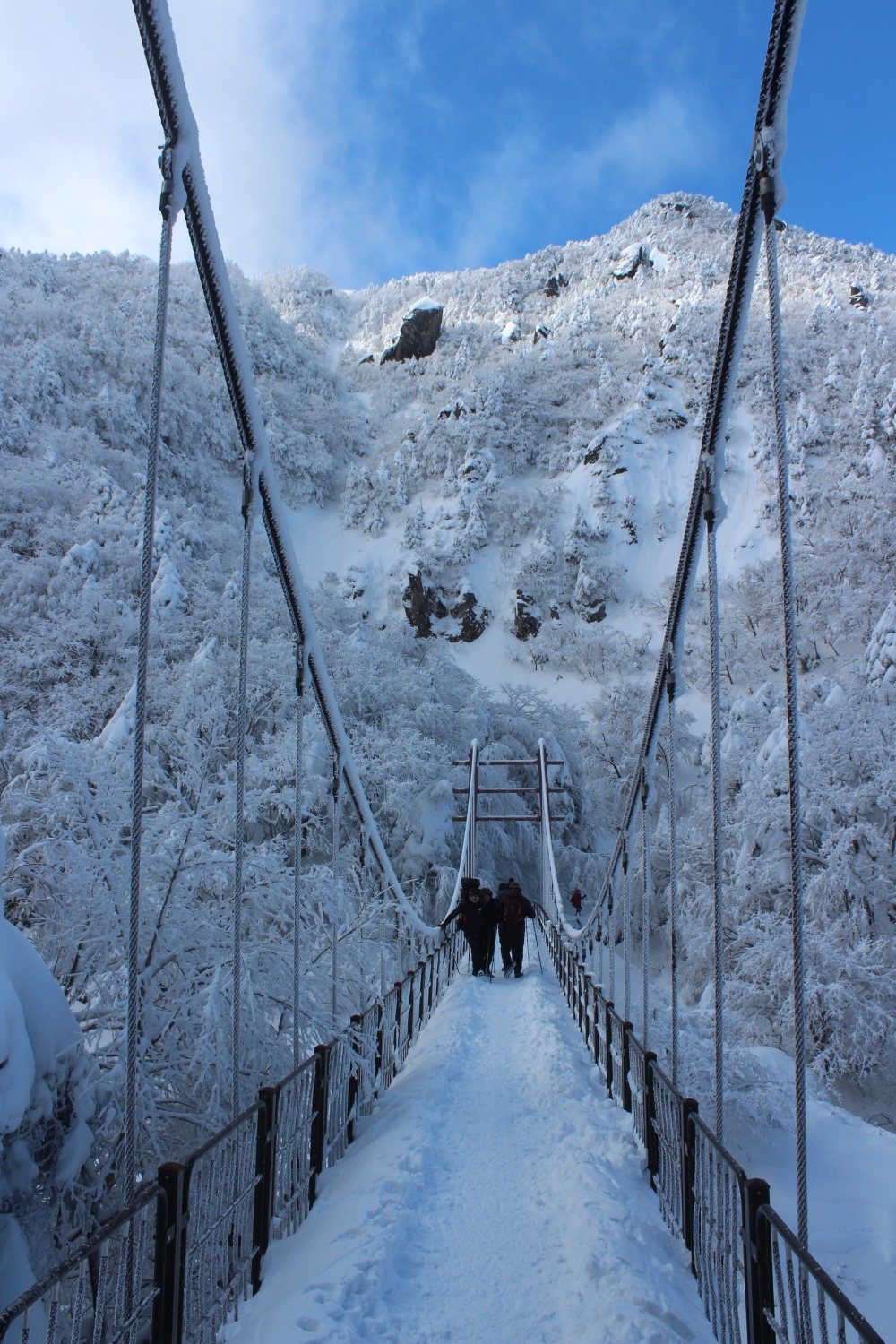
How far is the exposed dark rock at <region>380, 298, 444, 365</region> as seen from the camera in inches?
2346

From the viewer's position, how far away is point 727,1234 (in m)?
2.34

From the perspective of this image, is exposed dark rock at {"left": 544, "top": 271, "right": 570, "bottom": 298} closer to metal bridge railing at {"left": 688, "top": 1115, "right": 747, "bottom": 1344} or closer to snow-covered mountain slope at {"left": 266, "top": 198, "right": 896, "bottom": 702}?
snow-covered mountain slope at {"left": 266, "top": 198, "right": 896, "bottom": 702}

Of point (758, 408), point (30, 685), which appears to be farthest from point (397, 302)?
point (30, 685)

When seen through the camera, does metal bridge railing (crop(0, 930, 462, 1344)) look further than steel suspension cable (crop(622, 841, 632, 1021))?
No

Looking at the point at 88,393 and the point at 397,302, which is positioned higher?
the point at 397,302

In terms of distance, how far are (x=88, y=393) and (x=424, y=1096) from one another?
3903 centimetres

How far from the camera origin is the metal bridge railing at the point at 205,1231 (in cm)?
163

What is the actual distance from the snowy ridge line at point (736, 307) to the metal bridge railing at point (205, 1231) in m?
3.29

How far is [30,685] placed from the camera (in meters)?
17.1

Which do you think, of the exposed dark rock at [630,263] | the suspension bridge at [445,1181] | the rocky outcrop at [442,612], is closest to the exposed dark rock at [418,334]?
the exposed dark rock at [630,263]

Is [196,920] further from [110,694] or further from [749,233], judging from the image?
[110,694]

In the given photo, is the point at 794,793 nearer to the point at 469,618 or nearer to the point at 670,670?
the point at 670,670

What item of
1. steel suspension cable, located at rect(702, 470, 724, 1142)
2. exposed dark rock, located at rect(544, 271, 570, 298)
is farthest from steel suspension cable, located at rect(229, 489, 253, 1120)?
exposed dark rock, located at rect(544, 271, 570, 298)

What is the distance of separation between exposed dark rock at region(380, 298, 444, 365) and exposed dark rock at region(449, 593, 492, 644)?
30.7m
